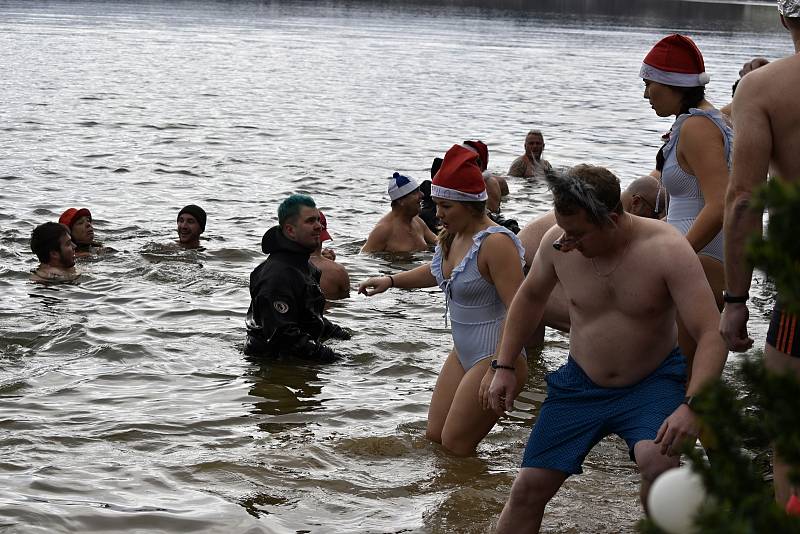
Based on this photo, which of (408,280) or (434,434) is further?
(408,280)

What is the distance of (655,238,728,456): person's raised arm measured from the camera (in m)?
4.26

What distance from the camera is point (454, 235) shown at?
6.59 m

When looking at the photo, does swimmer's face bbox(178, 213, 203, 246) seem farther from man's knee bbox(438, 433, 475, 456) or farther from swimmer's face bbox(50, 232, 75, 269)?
man's knee bbox(438, 433, 475, 456)

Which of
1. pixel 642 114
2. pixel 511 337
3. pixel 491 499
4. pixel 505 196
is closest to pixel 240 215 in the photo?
pixel 505 196

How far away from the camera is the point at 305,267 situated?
347 inches

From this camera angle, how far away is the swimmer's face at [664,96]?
20.2 feet

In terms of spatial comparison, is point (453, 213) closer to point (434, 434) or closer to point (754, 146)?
point (434, 434)

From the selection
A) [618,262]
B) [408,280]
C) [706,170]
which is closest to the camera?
[618,262]

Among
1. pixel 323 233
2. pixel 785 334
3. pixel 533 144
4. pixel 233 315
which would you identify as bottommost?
pixel 233 315

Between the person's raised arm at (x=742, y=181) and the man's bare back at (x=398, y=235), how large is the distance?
9.27 meters

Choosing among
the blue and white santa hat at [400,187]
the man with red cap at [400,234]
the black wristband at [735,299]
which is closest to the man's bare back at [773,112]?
the black wristband at [735,299]

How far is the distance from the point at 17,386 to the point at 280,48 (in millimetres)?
50068

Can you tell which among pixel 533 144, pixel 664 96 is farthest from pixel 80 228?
pixel 664 96

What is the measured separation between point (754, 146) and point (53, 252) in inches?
365
